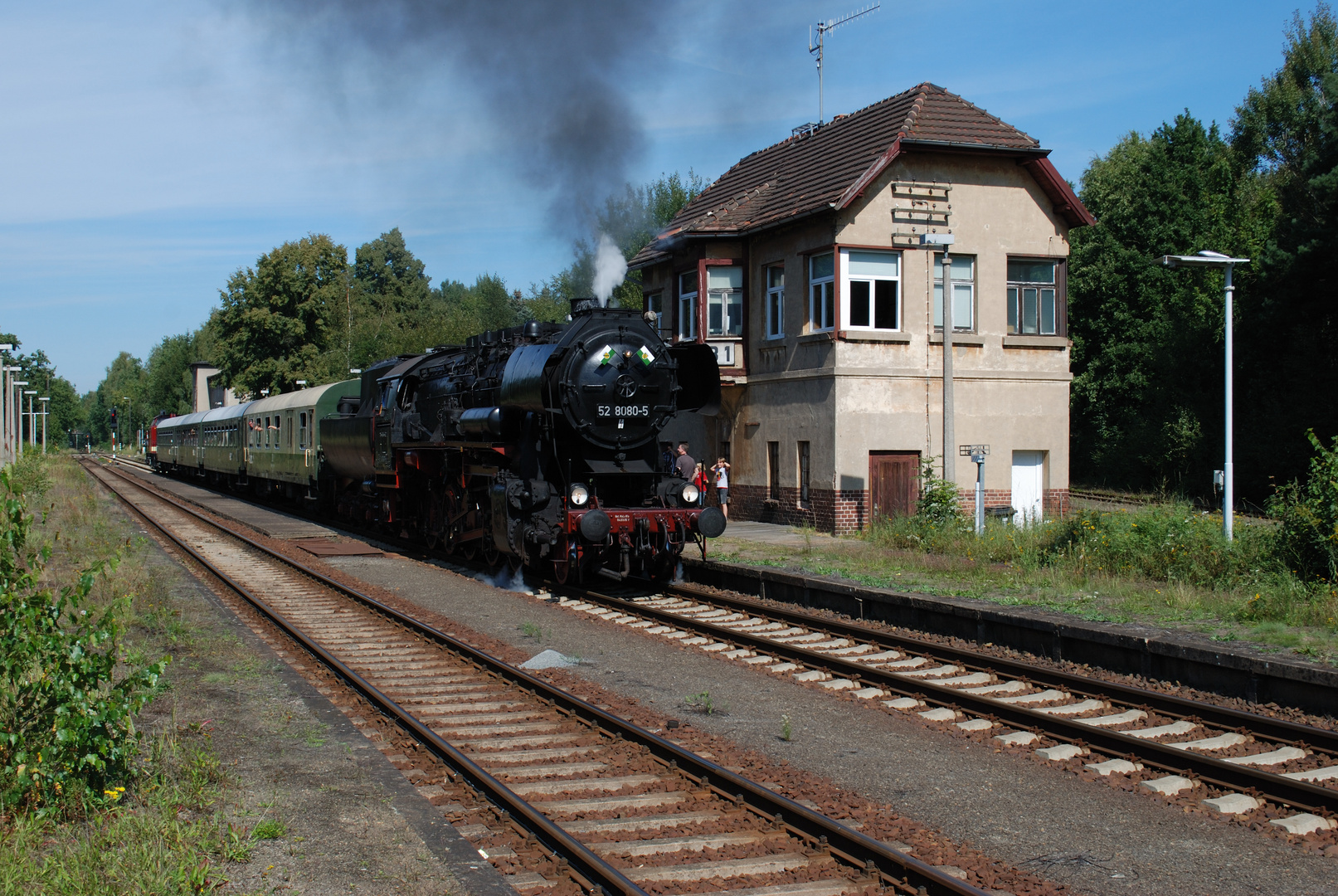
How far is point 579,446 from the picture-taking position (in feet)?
46.1

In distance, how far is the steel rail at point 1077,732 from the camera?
5906 millimetres

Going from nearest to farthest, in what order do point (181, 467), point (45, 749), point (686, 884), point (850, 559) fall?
point (686, 884) → point (45, 749) → point (850, 559) → point (181, 467)

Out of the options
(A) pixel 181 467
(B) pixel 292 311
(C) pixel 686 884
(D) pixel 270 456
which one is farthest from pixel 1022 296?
(B) pixel 292 311

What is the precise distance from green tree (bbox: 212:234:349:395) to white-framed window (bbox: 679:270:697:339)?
41014 millimetres

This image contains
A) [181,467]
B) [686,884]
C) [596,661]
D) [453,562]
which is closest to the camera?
[686,884]

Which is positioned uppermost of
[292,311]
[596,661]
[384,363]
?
[292,311]

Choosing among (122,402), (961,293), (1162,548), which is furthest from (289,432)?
(122,402)

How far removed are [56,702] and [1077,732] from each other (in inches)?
238

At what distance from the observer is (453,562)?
57.0ft

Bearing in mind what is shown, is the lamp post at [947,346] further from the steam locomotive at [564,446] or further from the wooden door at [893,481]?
the steam locomotive at [564,446]

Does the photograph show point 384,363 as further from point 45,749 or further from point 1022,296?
point 45,749

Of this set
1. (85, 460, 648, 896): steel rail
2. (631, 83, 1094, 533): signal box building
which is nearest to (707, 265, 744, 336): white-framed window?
(631, 83, 1094, 533): signal box building

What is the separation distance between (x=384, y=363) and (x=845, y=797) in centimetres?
1688

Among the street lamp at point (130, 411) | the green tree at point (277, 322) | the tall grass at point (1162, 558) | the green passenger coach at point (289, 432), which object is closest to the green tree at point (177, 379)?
the street lamp at point (130, 411)
